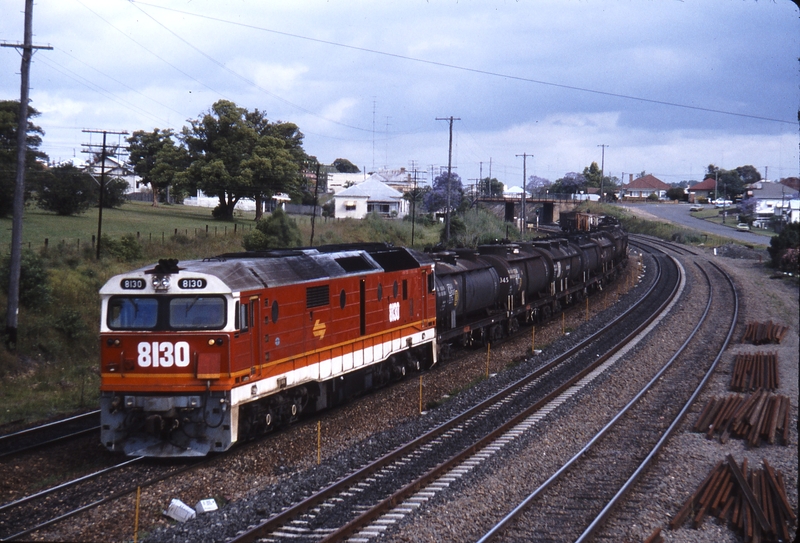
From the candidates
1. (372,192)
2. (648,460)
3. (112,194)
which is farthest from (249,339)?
(372,192)

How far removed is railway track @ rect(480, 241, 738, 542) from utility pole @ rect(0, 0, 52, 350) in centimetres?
1787

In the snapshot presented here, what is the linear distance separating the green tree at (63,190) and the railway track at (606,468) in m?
39.4

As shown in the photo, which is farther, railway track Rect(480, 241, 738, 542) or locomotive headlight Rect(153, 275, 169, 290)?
locomotive headlight Rect(153, 275, 169, 290)

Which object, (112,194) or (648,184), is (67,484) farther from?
(648,184)

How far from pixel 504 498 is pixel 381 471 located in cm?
256

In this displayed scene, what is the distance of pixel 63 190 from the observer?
157 feet

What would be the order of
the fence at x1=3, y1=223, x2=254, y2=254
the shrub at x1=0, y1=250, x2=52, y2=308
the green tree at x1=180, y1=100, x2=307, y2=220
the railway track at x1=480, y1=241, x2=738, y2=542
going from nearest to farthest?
the railway track at x1=480, y1=241, x2=738, y2=542 < the shrub at x1=0, y1=250, x2=52, y2=308 < the fence at x1=3, y1=223, x2=254, y2=254 < the green tree at x1=180, y1=100, x2=307, y2=220

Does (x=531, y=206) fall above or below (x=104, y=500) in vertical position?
above

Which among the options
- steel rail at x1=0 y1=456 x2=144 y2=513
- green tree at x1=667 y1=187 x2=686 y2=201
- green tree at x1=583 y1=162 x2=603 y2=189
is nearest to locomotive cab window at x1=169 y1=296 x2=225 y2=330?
steel rail at x1=0 y1=456 x2=144 y2=513

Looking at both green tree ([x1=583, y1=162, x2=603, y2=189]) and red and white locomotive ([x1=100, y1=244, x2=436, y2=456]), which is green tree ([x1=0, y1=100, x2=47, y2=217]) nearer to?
red and white locomotive ([x1=100, y1=244, x2=436, y2=456])

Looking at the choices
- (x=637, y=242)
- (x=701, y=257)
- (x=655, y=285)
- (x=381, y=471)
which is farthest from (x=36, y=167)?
(x=637, y=242)

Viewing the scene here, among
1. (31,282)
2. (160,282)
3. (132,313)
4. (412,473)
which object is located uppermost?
(160,282)

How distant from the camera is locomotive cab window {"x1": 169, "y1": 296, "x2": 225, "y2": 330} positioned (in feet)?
45.5

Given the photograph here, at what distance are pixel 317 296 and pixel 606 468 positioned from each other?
7.20m
